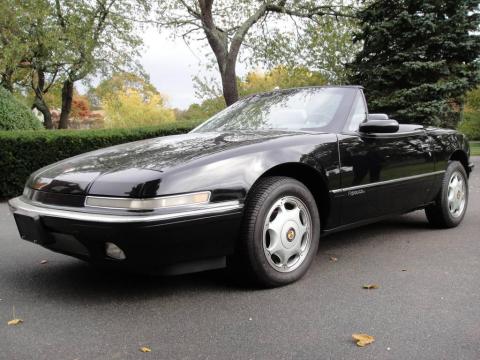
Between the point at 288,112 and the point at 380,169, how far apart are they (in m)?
0.86

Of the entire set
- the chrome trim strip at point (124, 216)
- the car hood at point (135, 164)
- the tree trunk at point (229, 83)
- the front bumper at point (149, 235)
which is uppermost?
the tree trunk at point (229, 83)

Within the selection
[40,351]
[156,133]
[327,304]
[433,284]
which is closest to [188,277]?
[327,304]

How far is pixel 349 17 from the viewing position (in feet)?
60.8

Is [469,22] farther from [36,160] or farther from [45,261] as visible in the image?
[45,261]

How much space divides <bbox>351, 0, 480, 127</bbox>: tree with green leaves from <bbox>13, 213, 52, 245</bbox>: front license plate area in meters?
12.0

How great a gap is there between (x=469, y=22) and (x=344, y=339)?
13243 millimetres

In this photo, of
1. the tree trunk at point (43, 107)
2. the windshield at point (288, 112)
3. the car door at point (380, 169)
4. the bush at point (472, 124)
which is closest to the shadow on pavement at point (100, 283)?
the car door at point (380, 169)

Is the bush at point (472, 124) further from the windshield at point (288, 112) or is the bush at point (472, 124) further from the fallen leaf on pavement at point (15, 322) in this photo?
the fallen leaf on pavement at point (15, 322)

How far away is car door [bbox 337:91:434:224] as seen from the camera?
3.67m

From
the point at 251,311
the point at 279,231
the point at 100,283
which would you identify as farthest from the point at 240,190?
the point at 100,283

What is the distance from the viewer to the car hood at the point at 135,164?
2773 mm

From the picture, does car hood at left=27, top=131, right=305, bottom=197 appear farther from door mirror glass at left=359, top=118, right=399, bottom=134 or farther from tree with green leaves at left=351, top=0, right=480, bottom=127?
tree with green leaves at left=351, top=0, right=480, bottom=127

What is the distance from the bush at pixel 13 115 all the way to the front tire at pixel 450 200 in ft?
26.3

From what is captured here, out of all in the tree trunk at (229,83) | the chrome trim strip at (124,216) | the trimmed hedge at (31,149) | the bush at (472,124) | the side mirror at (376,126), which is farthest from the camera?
the bush at (472,124)
